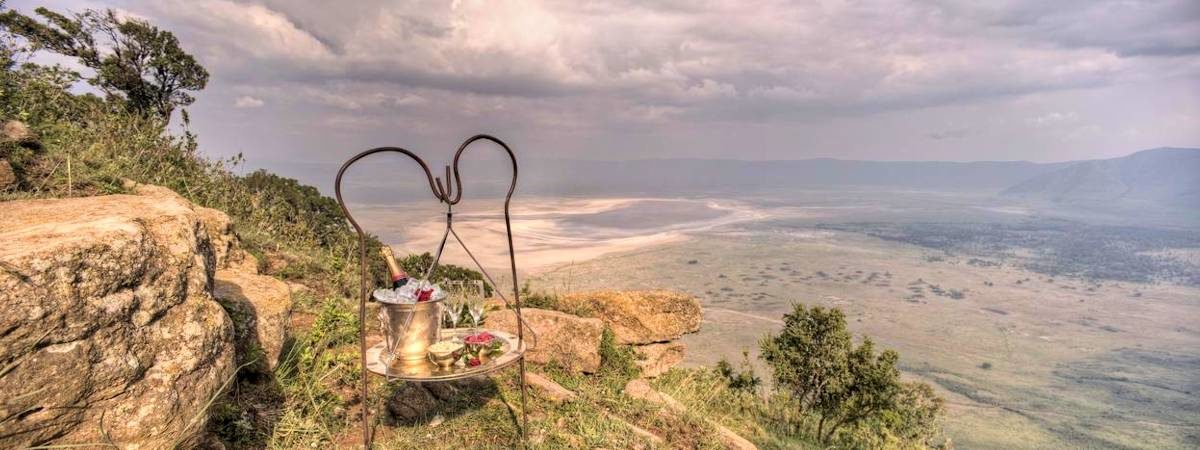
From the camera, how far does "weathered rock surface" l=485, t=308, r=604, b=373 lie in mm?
9234

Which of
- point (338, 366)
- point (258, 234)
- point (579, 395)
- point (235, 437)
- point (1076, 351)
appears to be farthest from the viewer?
point (1076, 351)

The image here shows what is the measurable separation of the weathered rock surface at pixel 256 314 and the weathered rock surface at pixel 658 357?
308 inches

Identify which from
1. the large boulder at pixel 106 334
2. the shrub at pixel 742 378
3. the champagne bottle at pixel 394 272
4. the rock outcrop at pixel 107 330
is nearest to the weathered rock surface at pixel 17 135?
the rock outcrop at pixel 107 330

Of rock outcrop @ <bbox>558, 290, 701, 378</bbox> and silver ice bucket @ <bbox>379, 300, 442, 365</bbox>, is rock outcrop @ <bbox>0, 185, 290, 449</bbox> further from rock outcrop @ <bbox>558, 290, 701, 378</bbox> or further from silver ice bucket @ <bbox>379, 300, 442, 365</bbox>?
rock outcrop @ <bbox>558, 290, 701, 378</bbox>

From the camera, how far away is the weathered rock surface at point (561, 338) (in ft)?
30.3

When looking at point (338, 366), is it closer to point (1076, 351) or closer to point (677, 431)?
point (677, 431)

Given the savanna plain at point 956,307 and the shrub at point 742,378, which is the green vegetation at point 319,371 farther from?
the savanna plain at point 956,307

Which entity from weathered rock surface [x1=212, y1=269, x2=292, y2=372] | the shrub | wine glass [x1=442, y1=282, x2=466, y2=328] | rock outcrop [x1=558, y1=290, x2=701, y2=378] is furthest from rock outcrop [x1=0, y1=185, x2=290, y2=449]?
the shrub

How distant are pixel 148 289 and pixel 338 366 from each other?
290cm

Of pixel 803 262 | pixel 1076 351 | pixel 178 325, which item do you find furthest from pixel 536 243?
pixel 178 325

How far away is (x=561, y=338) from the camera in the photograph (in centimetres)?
939

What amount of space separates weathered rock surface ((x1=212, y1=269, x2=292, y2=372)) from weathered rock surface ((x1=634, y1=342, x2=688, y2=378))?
25.6ft

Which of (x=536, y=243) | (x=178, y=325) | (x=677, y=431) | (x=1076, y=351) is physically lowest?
(x=1076, y=351)

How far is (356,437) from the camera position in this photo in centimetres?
577
